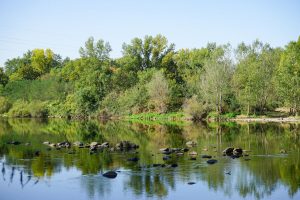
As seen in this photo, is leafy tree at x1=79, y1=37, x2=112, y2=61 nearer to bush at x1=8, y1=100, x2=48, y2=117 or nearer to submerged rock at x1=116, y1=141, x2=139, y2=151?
bush at x1=8, y1=100, x2=48, y2=117

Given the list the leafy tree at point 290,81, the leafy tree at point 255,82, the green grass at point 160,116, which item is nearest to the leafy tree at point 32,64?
the green grass at point 160,116

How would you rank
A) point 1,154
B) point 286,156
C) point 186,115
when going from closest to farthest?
1. point 286,156
2. point 1,154
3. point 186,115

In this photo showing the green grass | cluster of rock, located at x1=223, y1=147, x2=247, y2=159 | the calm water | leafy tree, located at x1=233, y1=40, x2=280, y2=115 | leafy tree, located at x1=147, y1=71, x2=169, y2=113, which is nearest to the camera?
the calm water

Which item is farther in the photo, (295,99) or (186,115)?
(186,115)

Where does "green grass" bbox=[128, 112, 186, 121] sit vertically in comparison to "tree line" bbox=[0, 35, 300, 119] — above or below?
below

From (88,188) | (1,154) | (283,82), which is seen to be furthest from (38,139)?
(283,82)

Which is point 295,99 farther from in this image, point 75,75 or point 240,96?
point 75,75

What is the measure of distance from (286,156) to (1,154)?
21902 mm

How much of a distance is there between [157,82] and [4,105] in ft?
128

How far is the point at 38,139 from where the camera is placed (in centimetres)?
4444

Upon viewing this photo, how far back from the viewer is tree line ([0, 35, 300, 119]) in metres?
71.9

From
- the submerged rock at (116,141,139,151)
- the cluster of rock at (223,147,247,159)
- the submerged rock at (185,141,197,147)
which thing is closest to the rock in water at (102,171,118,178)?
the cluster of rock at (223,147,247,159)

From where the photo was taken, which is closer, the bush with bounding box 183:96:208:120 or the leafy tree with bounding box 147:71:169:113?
the bush with bounding box 183:96:208:120

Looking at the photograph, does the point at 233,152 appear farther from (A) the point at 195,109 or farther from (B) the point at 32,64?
(B) the point at 32,64
